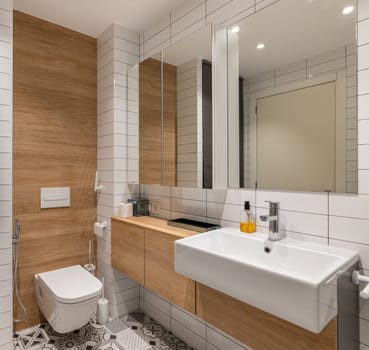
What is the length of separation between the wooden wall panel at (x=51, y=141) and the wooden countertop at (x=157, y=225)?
0.51m

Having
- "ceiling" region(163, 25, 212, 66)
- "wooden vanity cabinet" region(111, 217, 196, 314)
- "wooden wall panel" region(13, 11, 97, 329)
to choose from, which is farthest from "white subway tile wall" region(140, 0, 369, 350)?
"wooden wall panel" region(13, 11, 97, 329)

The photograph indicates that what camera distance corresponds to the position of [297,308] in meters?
0.89

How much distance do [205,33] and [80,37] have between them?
1.28 m

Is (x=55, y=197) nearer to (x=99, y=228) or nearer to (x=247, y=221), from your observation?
(x=99, y=228)

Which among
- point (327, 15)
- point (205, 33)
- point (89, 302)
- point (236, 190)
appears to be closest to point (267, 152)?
point (236, 190)

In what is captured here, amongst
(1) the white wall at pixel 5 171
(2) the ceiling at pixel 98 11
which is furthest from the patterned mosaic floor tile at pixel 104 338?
(2) the ceiling at pixel 98 11

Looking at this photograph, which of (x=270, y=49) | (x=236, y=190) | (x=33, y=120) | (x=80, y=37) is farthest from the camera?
(x=80, y=37)

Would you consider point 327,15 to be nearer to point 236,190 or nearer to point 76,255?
point 236,190

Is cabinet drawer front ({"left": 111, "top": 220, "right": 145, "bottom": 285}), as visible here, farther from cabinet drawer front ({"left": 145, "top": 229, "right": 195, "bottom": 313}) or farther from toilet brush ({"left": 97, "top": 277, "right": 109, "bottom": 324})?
toilet brush ({"left": 97, "top": 277, "right": 109, "bottom": 324})

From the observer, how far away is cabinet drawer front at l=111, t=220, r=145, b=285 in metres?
1.90

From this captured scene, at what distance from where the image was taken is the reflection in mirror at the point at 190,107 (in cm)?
171

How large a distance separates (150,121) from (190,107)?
0.47 meters

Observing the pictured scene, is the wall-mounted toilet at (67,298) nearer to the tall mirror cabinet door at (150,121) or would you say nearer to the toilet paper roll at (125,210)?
the toilet paper roll at (125,210)

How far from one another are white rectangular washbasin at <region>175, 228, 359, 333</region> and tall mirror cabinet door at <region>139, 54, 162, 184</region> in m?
0.83
